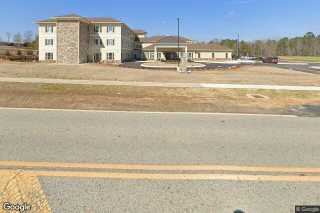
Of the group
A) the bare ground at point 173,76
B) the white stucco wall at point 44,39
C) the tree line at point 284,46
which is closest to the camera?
the bare ground at point 173,76

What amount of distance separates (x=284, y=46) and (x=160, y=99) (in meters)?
143

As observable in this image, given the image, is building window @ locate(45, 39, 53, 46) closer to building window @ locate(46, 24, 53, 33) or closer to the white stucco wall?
the white stucco wall

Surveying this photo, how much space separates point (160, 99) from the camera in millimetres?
10719

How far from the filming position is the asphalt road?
313 cm

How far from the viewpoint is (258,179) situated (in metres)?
3.74

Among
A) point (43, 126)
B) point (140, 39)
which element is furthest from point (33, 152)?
point (140, 39)

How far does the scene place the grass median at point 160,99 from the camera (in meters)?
8.96

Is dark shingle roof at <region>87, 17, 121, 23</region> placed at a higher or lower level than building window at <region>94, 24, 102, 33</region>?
higher

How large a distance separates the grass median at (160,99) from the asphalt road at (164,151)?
1.12m

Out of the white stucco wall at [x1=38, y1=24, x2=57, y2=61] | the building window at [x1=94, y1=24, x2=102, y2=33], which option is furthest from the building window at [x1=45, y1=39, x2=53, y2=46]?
the building window at [x1=94, y1=24, x2=102, y2=33]

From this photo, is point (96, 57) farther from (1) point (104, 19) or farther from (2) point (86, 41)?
(1) point (104, 19)

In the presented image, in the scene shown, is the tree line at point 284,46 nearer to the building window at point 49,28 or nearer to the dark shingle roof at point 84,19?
the dark shingle roof at point 84,19

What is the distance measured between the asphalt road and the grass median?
112cm

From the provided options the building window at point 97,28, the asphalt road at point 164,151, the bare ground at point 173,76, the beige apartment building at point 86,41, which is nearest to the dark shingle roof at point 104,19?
the beige apartment building at point 86,41
